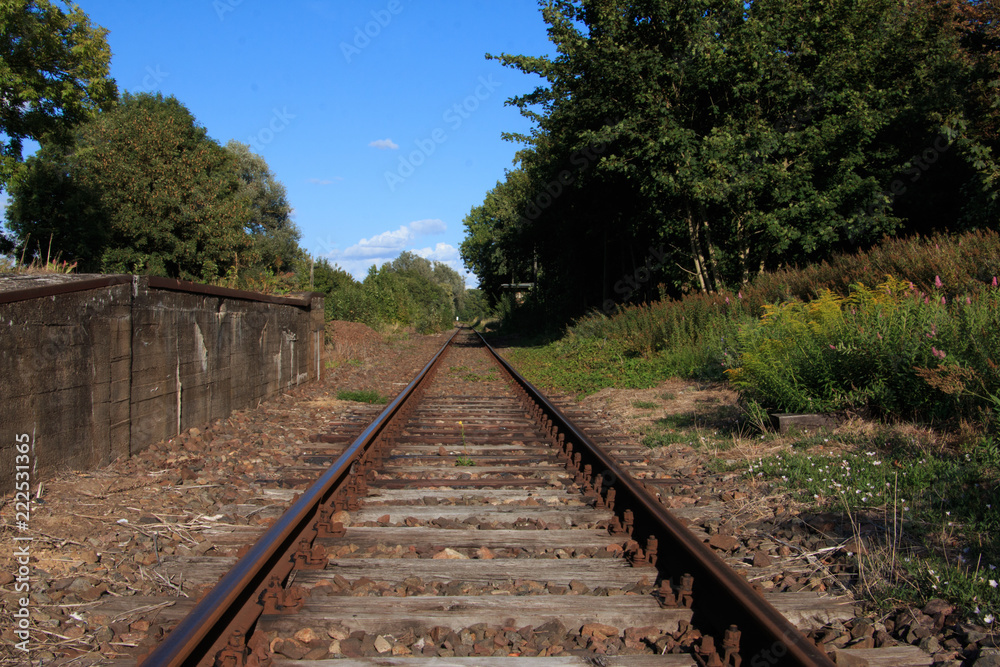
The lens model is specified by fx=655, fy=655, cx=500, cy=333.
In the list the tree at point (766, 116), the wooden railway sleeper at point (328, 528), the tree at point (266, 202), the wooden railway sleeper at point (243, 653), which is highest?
the tree at point (266, 202)

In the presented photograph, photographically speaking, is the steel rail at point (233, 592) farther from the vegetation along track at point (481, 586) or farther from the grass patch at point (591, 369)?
the grass patch at point (591, 369)

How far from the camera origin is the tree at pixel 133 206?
2583cm

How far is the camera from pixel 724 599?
8.70 ft

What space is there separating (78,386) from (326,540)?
2.66 m

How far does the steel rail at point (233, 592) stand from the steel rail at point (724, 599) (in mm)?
1850

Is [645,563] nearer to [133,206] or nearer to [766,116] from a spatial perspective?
[766,116]

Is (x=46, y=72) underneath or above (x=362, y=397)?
above

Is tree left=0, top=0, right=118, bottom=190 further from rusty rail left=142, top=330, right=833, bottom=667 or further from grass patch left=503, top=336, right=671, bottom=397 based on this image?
rusty rail left=142, top=330, right=833, bottom=667

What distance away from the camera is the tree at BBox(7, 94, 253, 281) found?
2583 centimetres

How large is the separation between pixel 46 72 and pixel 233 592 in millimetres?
24477

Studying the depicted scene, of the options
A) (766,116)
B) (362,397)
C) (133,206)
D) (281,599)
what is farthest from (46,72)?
(281,599)

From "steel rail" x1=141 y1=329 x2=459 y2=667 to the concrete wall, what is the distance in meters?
2.06

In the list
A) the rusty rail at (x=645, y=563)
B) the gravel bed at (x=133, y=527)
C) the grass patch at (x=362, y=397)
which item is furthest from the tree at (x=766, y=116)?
the rusty rail at (x=645, y=563)

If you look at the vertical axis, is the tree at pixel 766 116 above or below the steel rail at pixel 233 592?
above
